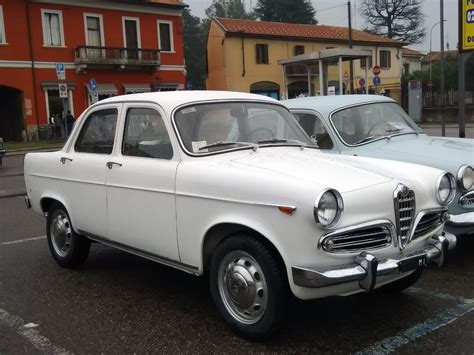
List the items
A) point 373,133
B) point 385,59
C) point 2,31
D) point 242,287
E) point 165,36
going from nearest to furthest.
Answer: point 242,287 → point 373,133 → point 2,31 → point 165,36 → point 385,59

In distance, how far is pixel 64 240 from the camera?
5758mm

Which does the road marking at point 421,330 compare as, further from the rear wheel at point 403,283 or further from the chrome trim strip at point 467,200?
the chrome trim strip at point 467,200

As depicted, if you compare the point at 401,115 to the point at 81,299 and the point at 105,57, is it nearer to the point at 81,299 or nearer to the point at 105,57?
the point at 81,299

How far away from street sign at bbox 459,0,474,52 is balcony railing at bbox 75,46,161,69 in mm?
26237

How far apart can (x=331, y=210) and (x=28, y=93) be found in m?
31.9

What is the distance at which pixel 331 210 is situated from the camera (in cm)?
344

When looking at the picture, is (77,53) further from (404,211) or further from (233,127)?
(404,211)

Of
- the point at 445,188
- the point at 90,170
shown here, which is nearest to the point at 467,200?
the point at 445,188

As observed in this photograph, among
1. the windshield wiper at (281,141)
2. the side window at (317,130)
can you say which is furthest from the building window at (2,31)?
the windshield wiper at (281,141)

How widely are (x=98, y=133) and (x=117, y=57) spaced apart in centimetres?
3131

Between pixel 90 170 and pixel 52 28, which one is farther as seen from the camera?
pixel 52 28

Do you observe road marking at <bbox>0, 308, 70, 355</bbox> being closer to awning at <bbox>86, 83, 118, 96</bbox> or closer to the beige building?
awning at <bbox>86, 83, 118, 96</bbox>

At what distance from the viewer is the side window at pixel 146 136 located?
452cm

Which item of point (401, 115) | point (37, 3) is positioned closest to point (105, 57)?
point (37, 3)
